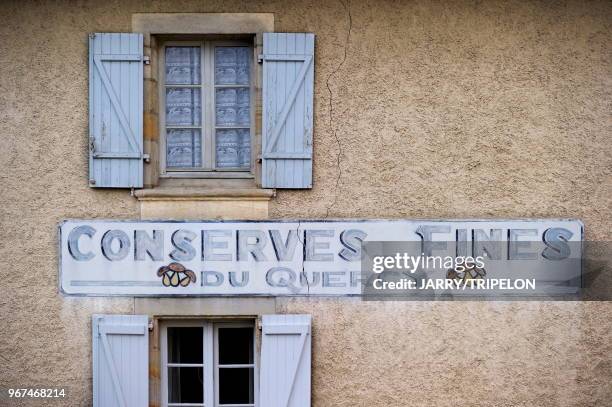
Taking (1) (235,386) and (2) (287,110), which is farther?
(1) (235,386)

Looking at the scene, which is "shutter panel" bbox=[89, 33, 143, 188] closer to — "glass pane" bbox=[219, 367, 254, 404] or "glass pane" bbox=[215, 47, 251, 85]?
"glass pane" bbox=[215, 47, 251, 85]

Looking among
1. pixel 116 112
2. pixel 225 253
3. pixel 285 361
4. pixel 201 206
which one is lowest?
pixel 285 361

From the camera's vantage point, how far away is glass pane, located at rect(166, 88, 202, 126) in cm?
539

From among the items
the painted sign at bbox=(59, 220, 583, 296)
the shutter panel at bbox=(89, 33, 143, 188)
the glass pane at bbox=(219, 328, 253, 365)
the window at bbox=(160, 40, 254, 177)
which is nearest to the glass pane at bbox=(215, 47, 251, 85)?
the window at bbox=(160, 40, 254, 177)

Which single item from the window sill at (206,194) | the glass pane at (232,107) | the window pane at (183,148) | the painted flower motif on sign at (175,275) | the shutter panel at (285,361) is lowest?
the shutter panel at (285,361)

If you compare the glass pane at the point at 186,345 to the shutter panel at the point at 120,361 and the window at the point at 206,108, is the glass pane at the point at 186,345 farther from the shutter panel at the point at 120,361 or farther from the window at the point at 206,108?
the window at the point at 206,108

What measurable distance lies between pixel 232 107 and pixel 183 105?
0.43m

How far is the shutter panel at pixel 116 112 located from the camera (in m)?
5.11

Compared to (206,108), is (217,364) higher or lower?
lower

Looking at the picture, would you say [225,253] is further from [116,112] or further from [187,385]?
[116,112]

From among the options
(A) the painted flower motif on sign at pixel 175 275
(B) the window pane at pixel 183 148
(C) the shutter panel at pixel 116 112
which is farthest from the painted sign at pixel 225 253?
(B) the window pane at pixel 183 148

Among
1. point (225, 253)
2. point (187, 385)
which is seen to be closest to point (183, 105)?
point (225, 253)

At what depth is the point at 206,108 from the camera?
5375mm

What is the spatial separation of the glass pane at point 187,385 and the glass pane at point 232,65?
2.54 meters
